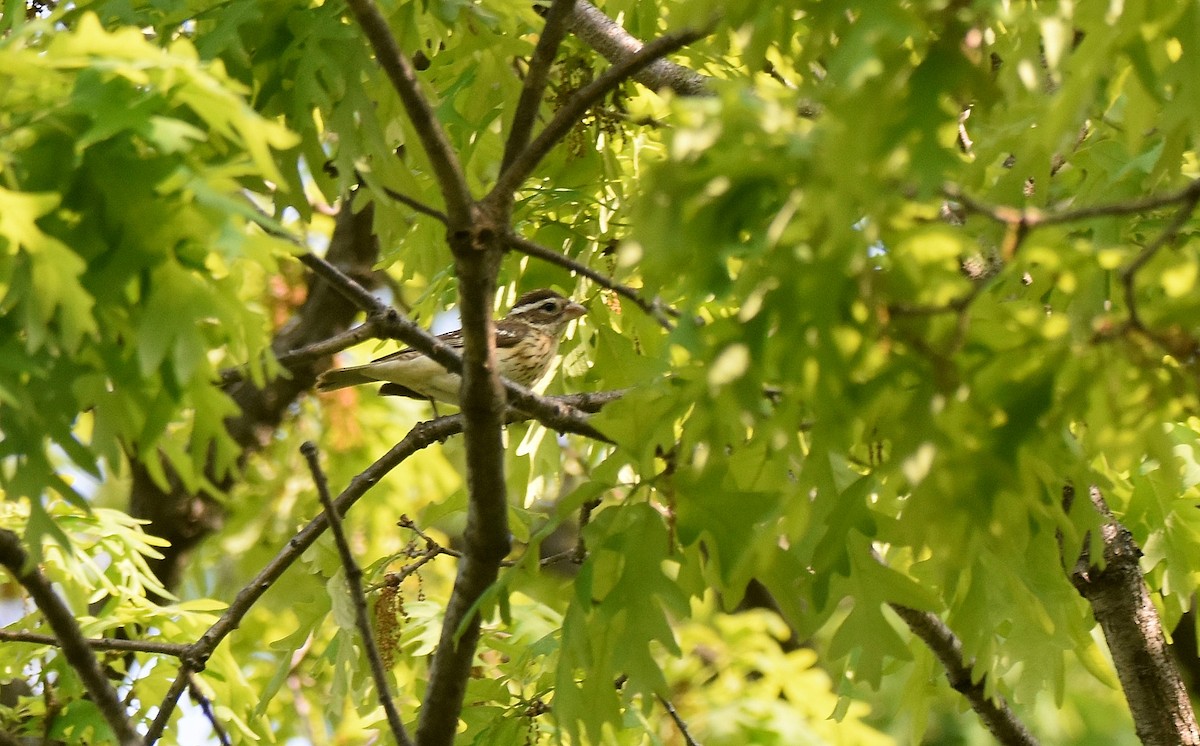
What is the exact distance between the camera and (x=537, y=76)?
3.12 meters

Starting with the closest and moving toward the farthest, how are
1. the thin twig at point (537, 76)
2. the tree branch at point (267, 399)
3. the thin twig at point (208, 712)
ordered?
the thin twig at point (537, 76) → the thin twig at point (208, 712) → the tree branch at point (267, 399)

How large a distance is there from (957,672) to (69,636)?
2.58 m

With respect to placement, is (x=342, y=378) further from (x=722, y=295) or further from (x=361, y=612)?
(x=722, y=295)

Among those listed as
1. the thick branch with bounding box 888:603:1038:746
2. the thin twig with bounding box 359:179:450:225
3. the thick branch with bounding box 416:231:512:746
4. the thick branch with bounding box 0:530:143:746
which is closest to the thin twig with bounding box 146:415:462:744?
the thick branch with bounding box 0:530:143:746

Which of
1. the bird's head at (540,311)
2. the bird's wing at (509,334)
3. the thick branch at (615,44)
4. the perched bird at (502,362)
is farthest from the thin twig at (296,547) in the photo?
the bird's wing at (509,334)

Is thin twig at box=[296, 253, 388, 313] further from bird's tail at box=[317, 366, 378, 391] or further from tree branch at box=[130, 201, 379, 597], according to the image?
tree branch at box=[130, 201, 379, 597]

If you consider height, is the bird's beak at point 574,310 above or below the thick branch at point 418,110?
above

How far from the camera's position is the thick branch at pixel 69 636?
2.85 metres

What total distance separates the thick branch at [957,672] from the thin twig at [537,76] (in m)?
1.84

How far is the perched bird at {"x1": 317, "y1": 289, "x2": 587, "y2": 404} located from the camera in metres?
6.40

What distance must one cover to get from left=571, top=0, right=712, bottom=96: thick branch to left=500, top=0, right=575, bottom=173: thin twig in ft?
3.68

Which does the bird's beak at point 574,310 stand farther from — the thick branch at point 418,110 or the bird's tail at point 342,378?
the thick branch at point 418,110

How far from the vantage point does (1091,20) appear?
7.18 feet

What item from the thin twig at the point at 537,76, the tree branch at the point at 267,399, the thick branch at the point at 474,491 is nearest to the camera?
the thick branch at the point at 474,491
